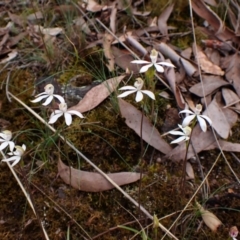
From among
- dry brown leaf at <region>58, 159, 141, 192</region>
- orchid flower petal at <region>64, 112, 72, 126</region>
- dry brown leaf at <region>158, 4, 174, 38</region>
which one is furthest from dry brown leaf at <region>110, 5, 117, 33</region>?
orchid flower petal at <region>64, 112, 72, 126</region>

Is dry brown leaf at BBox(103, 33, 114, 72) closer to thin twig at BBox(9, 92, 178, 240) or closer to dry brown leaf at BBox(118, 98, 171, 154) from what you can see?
dry brown leaf at BBox(118, 98, 171, 154)

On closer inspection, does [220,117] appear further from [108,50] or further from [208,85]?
[108,50]

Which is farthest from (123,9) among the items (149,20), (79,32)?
(79,32)

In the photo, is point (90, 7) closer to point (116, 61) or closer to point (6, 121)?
point (116, 61)

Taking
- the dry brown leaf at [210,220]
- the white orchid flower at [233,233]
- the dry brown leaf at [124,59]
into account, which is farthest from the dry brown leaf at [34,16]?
the white orchid flower at [233,233]

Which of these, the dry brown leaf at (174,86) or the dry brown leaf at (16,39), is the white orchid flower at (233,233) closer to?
the dry brown leaf at (174,86)

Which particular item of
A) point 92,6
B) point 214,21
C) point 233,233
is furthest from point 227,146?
point 92,6
